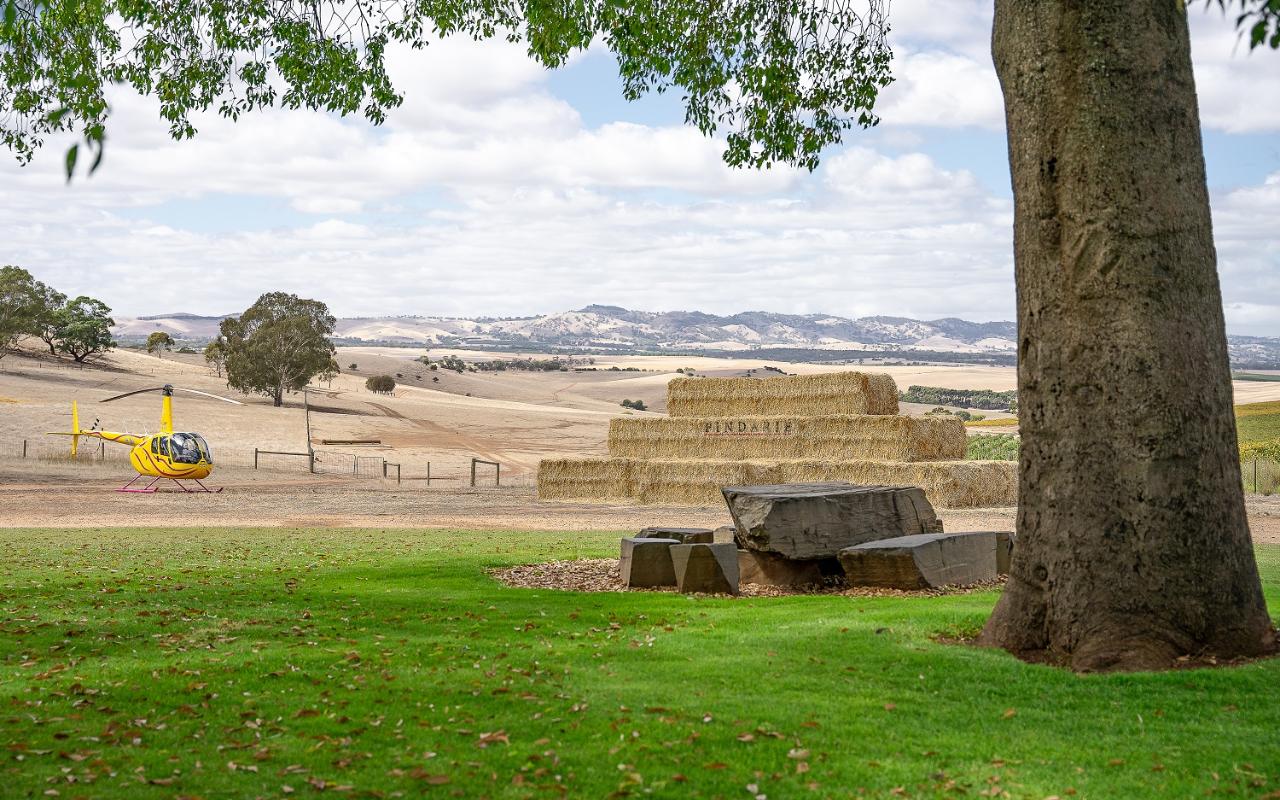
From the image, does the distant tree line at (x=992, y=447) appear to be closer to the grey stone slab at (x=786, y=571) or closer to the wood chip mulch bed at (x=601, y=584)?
the wood chip mulch bed at (x=601, y=584)

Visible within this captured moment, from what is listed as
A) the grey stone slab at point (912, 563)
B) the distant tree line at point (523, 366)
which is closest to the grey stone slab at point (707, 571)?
the grey stone slab at point (912, 563)

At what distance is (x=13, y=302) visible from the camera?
7438 centimetres

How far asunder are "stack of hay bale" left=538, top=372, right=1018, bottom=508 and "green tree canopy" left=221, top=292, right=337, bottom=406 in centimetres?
4131

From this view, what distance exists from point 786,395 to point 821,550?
73.8ft

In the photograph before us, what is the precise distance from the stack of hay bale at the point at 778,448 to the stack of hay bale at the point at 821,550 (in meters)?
17.6

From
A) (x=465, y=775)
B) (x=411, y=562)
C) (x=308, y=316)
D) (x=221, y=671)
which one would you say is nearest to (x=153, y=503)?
(x=411, y=562)

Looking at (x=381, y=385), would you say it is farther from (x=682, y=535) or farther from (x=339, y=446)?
(x=682, y=535)

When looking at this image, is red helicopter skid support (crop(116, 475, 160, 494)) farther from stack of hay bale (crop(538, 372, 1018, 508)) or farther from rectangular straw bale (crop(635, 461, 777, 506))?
rectangular straw bale (crop(635, 461, 777, 506))

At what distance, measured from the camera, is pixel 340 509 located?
107ft

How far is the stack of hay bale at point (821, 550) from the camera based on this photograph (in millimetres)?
13641

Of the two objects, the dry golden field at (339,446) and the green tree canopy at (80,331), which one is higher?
the green tree canopy at (80,331)

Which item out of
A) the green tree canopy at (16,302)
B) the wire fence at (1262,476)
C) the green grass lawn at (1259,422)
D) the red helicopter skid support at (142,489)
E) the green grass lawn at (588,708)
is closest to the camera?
the green grass lawn at (588,708)

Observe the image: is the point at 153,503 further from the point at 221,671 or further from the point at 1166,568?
the point at 1166,568

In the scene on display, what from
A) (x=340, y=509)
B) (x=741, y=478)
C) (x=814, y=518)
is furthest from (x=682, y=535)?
(x=741, y=478)
